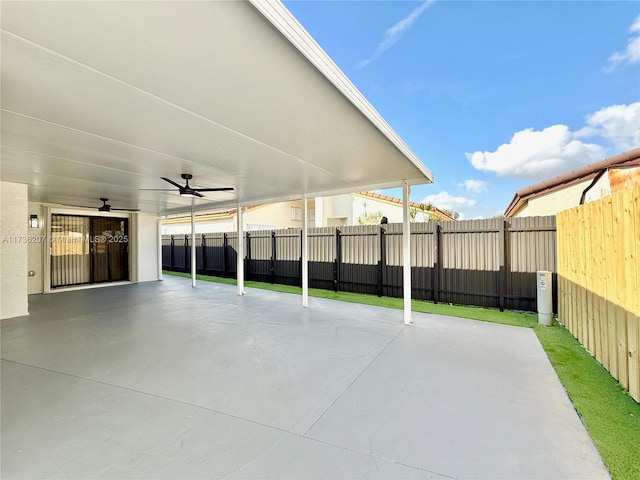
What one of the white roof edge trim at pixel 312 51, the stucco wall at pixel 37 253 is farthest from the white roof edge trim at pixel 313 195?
the stucco wall at pixel 37 253

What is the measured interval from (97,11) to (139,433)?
2721mm

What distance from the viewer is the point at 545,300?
4.79 m

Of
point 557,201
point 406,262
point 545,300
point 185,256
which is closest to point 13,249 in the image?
point 185,256

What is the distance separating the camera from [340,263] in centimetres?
830

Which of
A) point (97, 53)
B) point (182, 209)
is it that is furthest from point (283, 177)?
point (182, 209)

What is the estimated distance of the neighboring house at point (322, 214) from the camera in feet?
45.0

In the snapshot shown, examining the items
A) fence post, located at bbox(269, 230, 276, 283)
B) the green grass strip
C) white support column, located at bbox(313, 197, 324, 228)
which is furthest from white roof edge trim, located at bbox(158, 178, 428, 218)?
white support column, located at bbox(313, 197, 324, 228)

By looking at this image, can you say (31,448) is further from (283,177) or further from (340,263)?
(340,263)

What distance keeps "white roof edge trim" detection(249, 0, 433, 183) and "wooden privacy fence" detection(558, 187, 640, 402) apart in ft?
7.86

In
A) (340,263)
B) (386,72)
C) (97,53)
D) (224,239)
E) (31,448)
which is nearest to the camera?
(97,53)

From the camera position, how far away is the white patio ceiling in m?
1.54

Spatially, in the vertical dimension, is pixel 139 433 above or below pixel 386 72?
below

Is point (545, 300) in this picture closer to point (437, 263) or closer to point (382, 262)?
point (437, 263)

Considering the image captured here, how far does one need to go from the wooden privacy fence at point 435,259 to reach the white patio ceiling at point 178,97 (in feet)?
7.66
